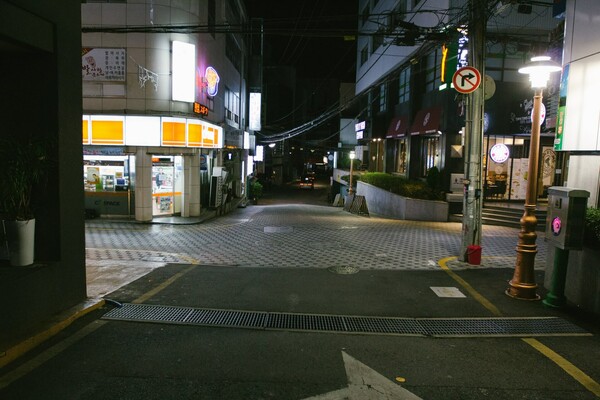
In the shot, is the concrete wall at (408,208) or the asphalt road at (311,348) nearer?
the asphalt road at (311,348)

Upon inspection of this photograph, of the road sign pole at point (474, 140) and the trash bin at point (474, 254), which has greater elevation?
the road sign pole at point (474, 140)

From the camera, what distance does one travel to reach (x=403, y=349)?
5520mm

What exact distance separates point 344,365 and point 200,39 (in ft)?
54.8

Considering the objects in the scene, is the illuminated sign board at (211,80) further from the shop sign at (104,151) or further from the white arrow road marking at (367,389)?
the white arrow road marking at (367,389)

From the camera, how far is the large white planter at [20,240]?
230 inches

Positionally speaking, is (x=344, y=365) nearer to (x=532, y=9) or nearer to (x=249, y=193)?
(x=532, y=9)

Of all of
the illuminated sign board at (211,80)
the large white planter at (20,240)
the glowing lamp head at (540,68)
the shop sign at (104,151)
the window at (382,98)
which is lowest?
the large white planter at (20,240)

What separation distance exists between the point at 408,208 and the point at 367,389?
52.6 ft

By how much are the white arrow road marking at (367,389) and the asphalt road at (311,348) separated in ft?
0.06

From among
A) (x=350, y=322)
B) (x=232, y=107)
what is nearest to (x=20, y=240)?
(x=350, y=322)

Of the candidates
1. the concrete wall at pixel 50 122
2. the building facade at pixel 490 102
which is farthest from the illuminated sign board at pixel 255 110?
the concrete wall at pixel 50 122

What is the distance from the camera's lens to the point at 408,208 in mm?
19781

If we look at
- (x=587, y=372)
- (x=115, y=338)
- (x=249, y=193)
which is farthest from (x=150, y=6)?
(x=249, y=193)

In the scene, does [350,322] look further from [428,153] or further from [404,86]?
[404,86]
